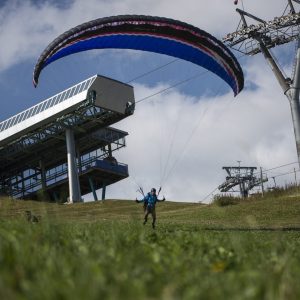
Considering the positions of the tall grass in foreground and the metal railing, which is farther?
the metal railing

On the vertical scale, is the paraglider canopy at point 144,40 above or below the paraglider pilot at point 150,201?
above

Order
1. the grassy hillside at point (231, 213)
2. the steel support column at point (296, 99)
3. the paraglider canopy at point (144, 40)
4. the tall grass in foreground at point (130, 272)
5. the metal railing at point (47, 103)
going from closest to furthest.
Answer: the tall grass in foreground at point (130, 272) → the paraglider canopy at point (144, 40) → the grassy hillside at point (231, 213) → the steel support column at point (296, 99) → the metal railing at point (47, 103)

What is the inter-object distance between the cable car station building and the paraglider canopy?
88.0 ft

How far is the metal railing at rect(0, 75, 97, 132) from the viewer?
5141 cm

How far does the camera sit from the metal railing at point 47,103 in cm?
5141

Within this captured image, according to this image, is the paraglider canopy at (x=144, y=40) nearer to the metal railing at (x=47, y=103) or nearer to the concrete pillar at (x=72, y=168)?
the metal railing at (x=47, y=103)

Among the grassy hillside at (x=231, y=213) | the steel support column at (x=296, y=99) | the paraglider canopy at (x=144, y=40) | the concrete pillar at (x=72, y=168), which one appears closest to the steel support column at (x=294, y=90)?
the steel support column at (x=296, y=99)

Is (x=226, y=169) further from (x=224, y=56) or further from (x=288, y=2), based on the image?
(x=224, y=56)

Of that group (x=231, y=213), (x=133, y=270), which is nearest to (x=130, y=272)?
(x=133, y=270)

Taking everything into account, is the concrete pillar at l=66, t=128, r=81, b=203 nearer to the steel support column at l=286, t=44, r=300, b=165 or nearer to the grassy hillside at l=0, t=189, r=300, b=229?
the grassy hillside at l=0, t=189, r=300, b=229

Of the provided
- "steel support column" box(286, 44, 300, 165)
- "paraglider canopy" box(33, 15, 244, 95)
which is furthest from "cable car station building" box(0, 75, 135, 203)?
"paraglider canopy" box(33, 15, 244, 95)

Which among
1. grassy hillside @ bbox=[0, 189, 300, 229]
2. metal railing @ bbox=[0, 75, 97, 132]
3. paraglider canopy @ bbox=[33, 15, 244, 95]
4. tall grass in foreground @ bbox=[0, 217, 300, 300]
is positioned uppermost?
metal railing @ bbox=[0, 75, 97, 132]

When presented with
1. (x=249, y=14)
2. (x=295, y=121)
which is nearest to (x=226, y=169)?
(x=249, y=14)

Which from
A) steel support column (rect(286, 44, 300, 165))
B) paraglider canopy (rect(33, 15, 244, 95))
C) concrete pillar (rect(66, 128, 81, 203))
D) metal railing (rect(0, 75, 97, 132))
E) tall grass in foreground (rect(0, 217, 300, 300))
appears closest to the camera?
tall grass in foreground (rect(0, 217, 300, 300))
